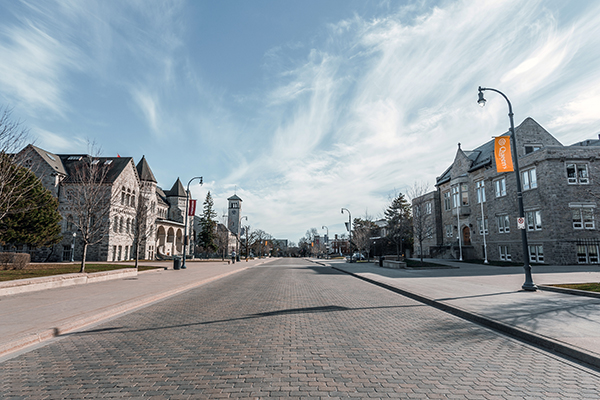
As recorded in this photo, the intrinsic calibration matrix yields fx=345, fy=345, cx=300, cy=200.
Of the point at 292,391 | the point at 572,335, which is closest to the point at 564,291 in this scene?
the point at 572,335

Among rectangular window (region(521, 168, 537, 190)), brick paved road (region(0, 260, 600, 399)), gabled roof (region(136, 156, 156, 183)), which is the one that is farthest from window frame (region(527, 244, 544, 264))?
gabled roof (region(136, 156, 156, 183))

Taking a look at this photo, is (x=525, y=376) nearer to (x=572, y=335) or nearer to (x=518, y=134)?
(x=572, y=335)

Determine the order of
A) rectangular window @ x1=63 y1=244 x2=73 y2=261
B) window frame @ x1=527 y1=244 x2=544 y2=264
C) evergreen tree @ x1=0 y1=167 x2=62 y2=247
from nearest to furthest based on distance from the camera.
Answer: evergreen tree @ x1=0 y1=167 x2=62 y2=247
window frame @ x1=527 y1=244 x2=544 y2=264
rectangular window @ x1=63 y1=244 x2=73 y2=261

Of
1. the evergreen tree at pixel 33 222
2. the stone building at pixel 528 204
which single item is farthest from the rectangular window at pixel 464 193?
the evergreen tree at pixel 33 222

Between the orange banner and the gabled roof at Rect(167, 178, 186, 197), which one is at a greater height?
the gabled roof at Rect(167, 178, 186, 197)

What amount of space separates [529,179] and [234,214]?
86.6 m

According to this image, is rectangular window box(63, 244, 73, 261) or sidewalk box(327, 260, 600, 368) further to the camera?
rectangular window box(63, 244, 73, 261)

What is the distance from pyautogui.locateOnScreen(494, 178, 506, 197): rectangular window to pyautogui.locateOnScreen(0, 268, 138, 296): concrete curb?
34.9 meters

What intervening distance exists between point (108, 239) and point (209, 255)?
1468 inches

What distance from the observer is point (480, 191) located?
3906 cm

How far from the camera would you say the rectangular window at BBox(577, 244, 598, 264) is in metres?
28.0

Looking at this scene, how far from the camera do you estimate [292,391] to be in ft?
13.3

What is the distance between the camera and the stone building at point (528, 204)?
28.3 meters

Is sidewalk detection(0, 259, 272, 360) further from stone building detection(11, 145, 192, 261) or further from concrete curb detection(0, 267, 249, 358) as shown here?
stone building detection(11, 145, 192, 261)
